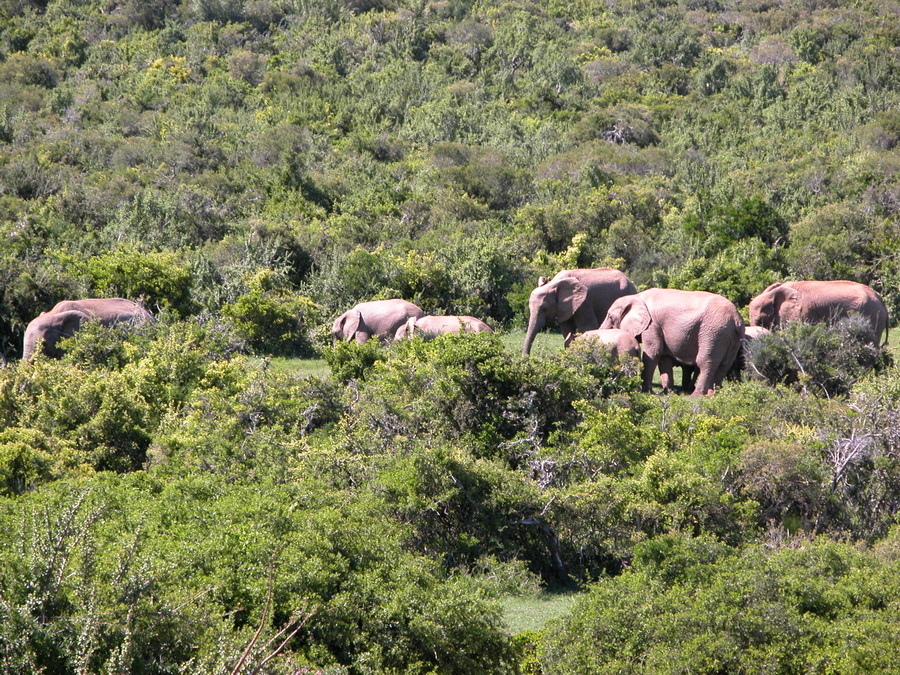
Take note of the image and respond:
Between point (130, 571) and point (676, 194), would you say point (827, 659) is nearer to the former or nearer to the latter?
point (130, 571)

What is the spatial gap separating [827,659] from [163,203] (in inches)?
1117

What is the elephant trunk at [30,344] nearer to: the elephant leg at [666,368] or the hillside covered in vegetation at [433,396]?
the hillside covered in vegetation at [433,396]

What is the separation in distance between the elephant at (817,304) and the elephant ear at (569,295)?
3.56 m

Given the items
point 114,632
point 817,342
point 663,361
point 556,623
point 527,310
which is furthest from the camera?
point 527,310

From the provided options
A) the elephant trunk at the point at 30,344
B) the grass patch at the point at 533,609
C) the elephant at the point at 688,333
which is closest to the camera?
the grass patch at the point at 533,609

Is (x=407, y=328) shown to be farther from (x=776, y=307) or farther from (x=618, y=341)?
(x=776, y=307)

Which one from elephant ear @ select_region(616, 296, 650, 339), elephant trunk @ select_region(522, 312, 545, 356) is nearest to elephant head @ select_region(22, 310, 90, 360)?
elephant trunk @ select_region(522, 312, 545, 356)

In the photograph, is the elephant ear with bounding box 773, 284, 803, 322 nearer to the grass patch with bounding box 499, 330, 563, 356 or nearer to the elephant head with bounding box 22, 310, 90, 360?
the grass patch with bounding box 499, 330, 563, 356

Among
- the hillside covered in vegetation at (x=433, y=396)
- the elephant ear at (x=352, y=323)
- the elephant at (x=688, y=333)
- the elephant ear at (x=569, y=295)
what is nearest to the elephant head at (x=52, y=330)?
the hillside covered in vegetation at (x=433, y=396)

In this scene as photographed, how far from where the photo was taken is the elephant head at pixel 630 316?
19.5 metres

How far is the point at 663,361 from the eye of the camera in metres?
19.9

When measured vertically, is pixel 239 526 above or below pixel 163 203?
above

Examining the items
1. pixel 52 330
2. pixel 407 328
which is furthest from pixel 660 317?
pixel 52 330

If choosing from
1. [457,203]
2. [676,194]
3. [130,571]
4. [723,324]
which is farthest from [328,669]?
[676,194]
